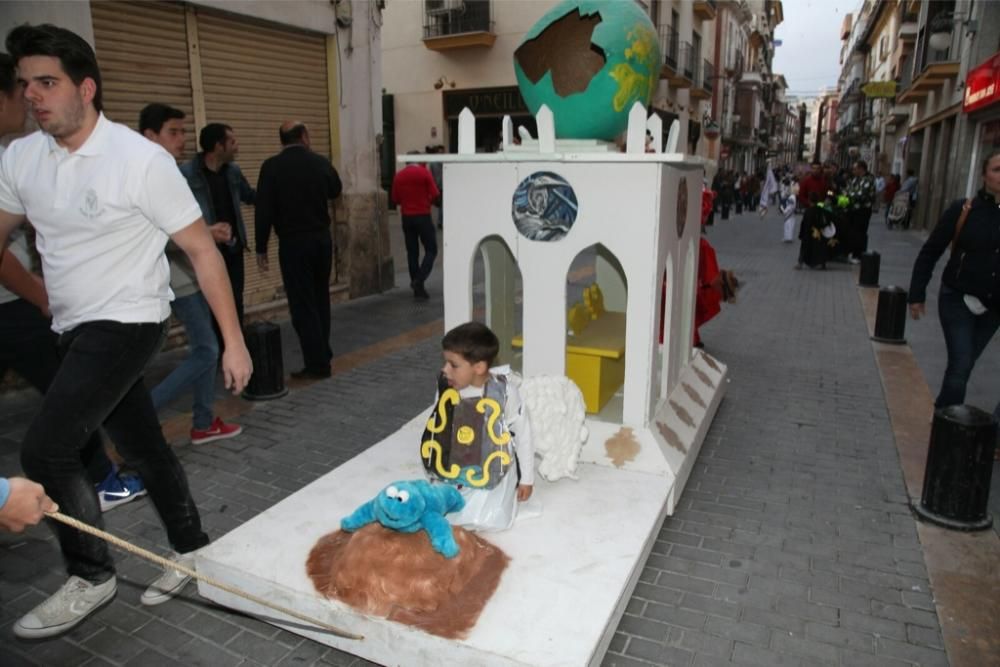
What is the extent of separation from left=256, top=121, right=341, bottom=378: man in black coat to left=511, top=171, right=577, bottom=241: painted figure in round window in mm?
2360

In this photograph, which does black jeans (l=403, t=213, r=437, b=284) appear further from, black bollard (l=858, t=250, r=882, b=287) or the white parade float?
black bollard (l=858, t=250, r=882, b=287)

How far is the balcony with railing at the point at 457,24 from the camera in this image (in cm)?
2011

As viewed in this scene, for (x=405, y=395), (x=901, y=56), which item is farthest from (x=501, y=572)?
(x=901, y=56)

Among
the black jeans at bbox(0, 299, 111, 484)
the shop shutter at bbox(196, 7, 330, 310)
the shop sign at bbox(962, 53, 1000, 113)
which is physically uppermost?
the shop sign at bbox(962, 53, 1000, 113)

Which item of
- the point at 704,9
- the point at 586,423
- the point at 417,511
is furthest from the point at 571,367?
the point at 704,9

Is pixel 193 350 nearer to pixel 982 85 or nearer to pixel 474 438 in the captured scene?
pixel 474 438

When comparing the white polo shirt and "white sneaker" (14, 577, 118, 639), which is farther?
"white sneaker" (14, 577, 118, 639)

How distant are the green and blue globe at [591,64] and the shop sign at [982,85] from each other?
11961 mm

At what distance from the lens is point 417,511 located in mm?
2447

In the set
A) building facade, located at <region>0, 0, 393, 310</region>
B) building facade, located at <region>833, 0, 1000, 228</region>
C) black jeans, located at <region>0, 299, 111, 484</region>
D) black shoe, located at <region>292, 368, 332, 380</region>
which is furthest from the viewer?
building facade, located at <region>833, 0, 1000, 228</region>

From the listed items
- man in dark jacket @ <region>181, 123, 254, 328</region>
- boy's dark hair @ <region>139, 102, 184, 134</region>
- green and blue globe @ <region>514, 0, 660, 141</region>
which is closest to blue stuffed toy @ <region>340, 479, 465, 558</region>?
green and blue globe @ <region>514, 0, 660, 141</region>

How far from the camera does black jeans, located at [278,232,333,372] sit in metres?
5.50

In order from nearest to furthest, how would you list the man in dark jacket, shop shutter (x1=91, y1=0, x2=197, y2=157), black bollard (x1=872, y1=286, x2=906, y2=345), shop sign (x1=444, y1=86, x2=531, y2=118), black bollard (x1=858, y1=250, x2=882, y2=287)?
the man in dark jacket → shop shutter (x1=91, y1=0, x2=197, y2=157) → black bollard (x1=872, y1=286, x2=906, y2=345) → black bollard (x1=858, y1=250, x2=882, y2=287) → shop sign (x1=444, y1=86, x2=531, y2=118)

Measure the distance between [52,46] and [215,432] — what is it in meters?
2.74
